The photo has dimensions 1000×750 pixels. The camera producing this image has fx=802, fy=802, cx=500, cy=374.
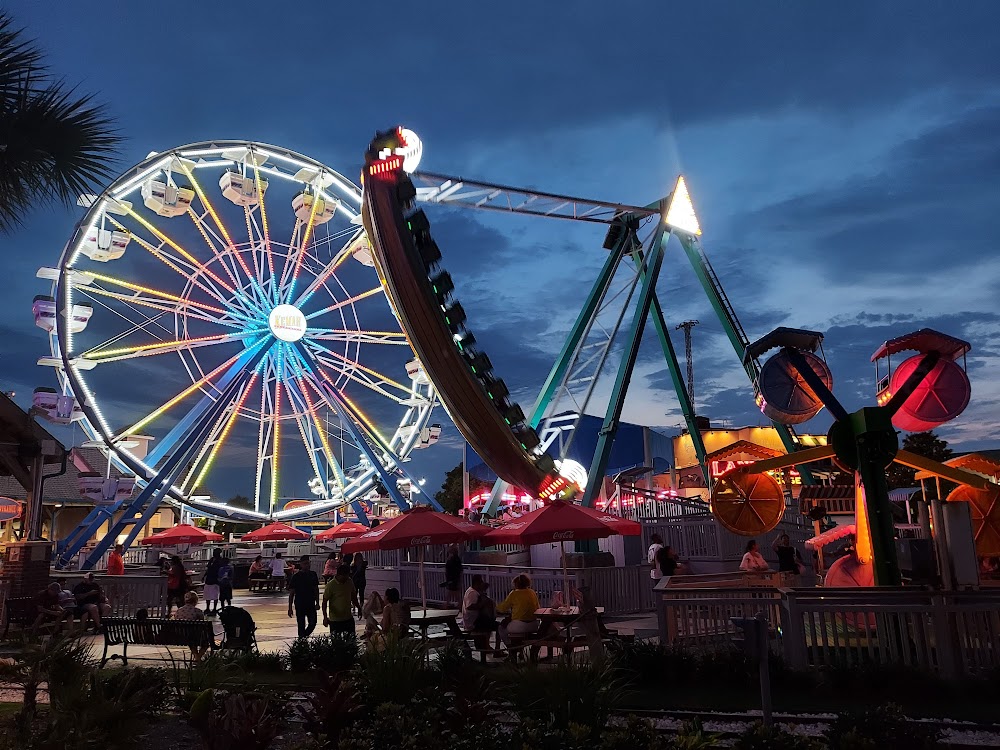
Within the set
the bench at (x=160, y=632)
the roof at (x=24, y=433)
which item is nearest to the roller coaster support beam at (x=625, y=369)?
the bench at (x=160, y=632)

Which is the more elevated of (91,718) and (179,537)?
(179,537)

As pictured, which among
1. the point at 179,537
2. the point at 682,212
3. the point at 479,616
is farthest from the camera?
the point at 179,537

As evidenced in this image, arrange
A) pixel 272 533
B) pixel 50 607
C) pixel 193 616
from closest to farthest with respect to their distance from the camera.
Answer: pixel 193 616, pixel 50 607, pixel 272 533

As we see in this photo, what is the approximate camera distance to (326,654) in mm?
9648

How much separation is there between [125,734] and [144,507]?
23.2 m

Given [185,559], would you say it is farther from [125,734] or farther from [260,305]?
[125,734]

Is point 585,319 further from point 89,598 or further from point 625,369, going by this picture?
point 89,598

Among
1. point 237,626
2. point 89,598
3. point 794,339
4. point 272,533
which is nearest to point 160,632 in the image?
point 237,626

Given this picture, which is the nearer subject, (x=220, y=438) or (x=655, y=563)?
(x=655, y=563)

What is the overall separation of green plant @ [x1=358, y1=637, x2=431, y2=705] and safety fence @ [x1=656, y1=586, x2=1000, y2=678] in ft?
10.4

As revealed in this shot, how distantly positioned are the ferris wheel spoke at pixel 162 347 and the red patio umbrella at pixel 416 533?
15.5 metres

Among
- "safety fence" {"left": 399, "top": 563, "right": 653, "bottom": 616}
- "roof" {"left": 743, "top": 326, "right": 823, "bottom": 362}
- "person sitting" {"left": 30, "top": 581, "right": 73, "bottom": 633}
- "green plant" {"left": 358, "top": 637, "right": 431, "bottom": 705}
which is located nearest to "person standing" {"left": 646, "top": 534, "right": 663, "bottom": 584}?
"safety fence" {"left": 399, "top": 563, "right": 653, "bottom": 616}

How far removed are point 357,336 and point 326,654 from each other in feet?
68.1

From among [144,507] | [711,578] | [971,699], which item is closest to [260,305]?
[144,507]
